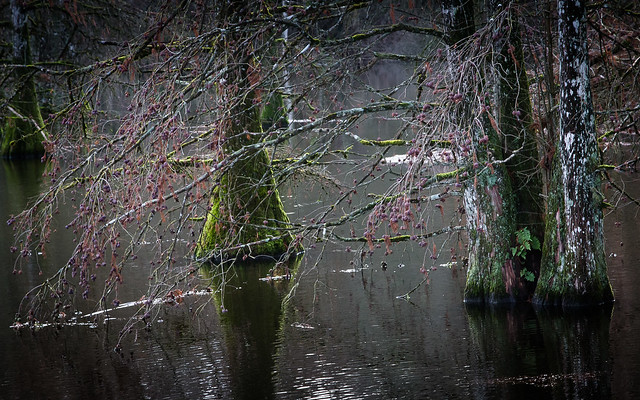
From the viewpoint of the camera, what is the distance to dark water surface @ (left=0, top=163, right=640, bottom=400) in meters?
8.16

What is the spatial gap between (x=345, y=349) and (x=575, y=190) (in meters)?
3.14

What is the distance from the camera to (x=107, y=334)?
35.1 feet

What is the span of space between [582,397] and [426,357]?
1.89 meters

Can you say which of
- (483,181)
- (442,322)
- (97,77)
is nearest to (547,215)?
(483,181)

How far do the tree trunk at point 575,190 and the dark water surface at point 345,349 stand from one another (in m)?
0.37

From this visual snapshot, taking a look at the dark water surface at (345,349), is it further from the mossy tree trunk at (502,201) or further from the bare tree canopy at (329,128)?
the bare tree canopy at (329,128)

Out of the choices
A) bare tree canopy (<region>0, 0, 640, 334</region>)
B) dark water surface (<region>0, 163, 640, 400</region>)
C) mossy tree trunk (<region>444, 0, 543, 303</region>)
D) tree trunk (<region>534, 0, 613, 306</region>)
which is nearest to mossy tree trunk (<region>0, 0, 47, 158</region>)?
dark water surface (<region>0, 163, 640, 400</region>)

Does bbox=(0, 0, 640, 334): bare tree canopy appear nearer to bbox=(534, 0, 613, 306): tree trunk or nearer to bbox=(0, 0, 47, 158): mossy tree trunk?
bbox=(534, 0, 613, 306): tree trunk

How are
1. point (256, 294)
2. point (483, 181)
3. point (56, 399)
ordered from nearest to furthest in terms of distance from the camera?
point (56, 399)
point (483, 181)
point (256, 294)

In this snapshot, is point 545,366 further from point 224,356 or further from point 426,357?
point 224,356

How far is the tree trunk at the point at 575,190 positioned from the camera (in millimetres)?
9719

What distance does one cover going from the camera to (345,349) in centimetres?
943

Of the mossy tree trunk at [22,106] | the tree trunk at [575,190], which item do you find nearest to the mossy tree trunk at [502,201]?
the tree trunk at [575,190]

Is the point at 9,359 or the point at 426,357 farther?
the point at 9,359
